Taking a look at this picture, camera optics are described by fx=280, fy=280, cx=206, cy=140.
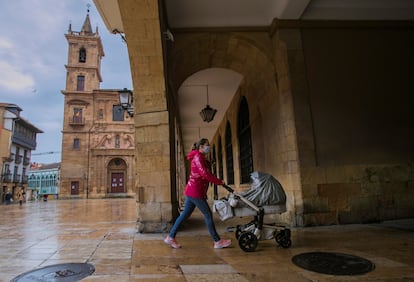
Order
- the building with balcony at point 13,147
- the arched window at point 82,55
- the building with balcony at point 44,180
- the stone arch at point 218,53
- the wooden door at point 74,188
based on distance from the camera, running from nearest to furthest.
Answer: the stone arch at point 218,53, the building with balcony at point 13,147, the wooden door at point 74,188, the arched window at point 82,55, the building with balcony at point 44,180

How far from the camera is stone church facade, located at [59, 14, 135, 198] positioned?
34.2 meters

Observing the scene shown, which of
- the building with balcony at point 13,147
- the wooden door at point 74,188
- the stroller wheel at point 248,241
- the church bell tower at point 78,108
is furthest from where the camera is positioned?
the church bell tower at point 78,108

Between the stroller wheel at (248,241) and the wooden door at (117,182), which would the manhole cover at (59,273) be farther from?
the wooden door at (117,182)

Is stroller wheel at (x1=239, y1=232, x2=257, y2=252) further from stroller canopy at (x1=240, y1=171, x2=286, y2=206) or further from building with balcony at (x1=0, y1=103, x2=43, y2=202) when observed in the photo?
building with balcony at (x1=0, y1=103, x2=43, y2=202)

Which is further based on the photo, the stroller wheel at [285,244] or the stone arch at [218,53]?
the stone arch at [218,53]

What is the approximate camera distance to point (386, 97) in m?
5.47

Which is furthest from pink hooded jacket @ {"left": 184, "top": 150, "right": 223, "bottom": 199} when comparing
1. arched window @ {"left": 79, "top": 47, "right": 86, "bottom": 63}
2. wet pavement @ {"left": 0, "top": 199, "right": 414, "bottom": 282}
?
arched window @ {"left": 79, "top": 47, "right": 86, "bottom": 63}

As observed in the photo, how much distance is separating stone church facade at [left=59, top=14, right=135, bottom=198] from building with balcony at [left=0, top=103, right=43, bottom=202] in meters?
5.40

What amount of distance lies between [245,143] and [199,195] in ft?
18.4

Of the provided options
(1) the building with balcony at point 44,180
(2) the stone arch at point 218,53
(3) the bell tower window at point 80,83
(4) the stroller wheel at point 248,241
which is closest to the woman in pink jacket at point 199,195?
(4) the stroller wheel at point 248,241

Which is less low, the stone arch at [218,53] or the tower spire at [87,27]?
the tower spire at [87,27]

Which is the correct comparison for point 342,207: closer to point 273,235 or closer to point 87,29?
point 273,235

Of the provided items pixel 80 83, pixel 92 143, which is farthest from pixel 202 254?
pixel 80 83

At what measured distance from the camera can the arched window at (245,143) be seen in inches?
331
